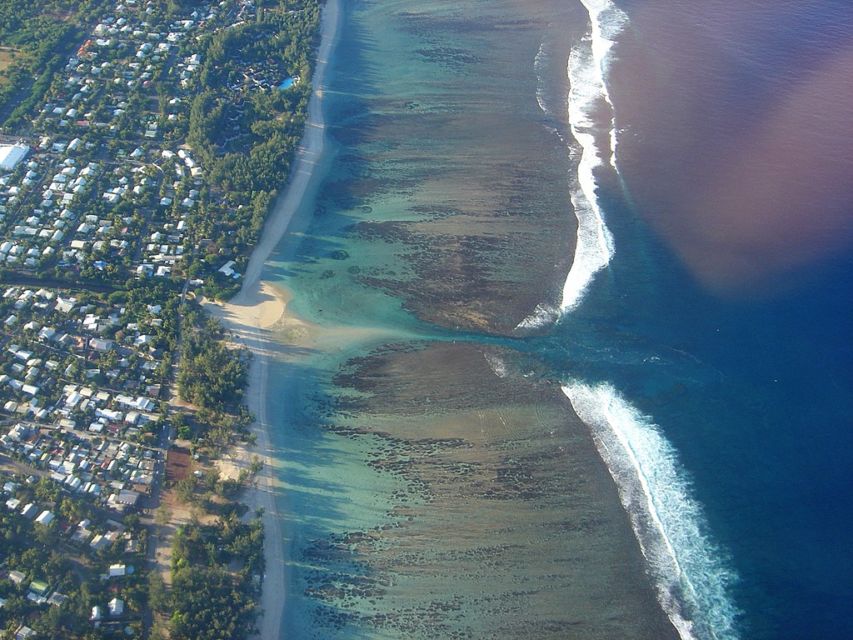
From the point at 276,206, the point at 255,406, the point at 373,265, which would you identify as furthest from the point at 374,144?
the point at 255,406

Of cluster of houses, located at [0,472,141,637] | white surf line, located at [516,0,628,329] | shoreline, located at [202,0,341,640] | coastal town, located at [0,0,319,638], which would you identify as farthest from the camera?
white surf line, located at [516,0,628,329]

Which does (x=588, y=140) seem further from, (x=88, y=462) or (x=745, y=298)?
(x=88, y=462)

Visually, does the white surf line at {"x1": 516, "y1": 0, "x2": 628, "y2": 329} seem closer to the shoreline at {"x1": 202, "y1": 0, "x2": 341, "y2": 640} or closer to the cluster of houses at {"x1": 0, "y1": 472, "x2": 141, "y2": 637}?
the shoreline at {"x1": 202, "y1": 0, "x2": 341, "y2": 640}

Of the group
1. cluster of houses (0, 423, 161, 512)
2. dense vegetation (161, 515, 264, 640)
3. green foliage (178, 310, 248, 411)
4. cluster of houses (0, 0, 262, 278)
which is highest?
cluster of houses (0, 0, 262, 278)

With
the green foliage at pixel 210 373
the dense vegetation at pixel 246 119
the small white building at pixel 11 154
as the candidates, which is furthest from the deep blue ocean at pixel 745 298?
the small white building at pixel 11 154

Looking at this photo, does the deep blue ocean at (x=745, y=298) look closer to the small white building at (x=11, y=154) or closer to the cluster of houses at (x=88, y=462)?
the cluster of houses at (x=88, y=462)

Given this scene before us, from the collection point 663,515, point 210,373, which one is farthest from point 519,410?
point 210,373

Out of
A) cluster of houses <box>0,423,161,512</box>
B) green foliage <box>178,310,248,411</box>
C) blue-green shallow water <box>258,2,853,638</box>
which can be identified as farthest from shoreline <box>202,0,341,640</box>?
cluster of houses <box>0,423,161,512</box>
